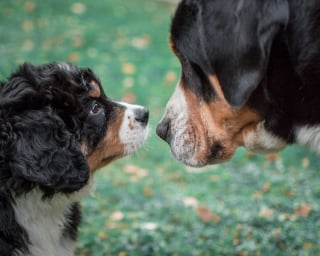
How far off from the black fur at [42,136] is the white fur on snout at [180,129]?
16.2 inches

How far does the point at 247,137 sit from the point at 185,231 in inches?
71.7

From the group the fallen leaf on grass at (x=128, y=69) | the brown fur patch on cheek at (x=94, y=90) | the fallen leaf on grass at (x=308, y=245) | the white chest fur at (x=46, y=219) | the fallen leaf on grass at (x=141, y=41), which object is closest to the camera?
the white chest fur at (x=46, y=219)

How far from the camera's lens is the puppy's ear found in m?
3.20

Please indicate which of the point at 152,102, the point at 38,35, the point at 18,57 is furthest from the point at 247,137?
the point at 38,35

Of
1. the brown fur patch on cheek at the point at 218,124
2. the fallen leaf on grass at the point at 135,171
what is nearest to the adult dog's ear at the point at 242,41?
the brown fur patch on cheek at the point at 218,124

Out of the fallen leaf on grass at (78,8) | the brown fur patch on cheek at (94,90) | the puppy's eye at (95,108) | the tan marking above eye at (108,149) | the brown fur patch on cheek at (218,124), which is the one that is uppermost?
the brown fur patch on cheek at (218,124)

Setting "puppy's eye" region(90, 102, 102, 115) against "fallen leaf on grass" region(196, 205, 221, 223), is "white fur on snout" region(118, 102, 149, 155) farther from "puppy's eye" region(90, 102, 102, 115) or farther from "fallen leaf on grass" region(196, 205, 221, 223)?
"fallen leaf on grass" region(196, 205, 221, 223)

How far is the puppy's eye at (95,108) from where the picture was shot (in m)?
3.79

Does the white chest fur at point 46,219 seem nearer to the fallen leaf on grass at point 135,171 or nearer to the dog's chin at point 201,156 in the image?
the dog's chin at point 201,156

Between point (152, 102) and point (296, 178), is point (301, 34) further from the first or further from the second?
point (152, 102)

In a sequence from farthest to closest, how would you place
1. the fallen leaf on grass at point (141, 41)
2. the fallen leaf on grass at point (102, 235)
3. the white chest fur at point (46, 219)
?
the fallen leaf on grass at point (141, 41), the fallen leaf on grass at point (102, 235), the white chest fur at point (46, 219)

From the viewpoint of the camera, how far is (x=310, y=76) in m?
3.13

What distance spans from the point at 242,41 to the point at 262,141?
2.40 ft

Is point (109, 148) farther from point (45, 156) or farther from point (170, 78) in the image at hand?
point (170, 78)
